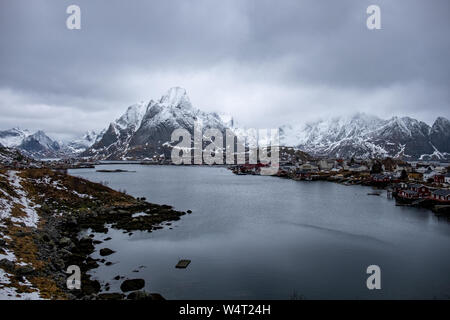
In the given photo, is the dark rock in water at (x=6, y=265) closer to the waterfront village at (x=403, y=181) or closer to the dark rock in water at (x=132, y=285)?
the dark rock in water at (x=132, y=285)

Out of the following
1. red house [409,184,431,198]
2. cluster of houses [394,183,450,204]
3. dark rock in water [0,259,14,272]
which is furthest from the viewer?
red house [409,184,431,198]

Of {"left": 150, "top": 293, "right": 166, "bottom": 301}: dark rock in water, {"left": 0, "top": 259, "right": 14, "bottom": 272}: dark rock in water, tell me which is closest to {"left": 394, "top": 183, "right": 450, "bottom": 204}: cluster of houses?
{"left": 150, "top": 293, "right": 166, "bottom": 301}: dark rock in water

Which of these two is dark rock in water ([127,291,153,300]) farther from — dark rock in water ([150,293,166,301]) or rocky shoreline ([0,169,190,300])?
dark rock in water ([150,293,166,301])

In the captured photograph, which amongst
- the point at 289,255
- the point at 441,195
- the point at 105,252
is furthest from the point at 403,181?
the point at 105,252

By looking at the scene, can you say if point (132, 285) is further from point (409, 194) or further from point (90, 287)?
point (409, 194)

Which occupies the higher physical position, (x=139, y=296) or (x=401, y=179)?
(x=401, y=179)

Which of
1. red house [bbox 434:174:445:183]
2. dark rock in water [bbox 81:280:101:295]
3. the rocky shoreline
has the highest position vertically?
red house [bbox 434:174:445:183]
